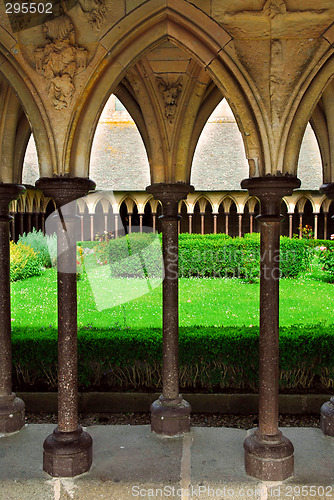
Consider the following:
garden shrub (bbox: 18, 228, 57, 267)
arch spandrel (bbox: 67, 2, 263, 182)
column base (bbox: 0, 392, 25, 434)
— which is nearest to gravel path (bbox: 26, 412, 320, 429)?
column base (bbox: 0, 392, 25, 434)

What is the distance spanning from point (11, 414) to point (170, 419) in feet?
4.56

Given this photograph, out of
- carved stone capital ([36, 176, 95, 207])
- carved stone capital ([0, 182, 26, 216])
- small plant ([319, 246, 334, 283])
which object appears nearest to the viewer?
carved stone capital ([36, 176, 95, 207])

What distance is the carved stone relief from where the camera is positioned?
454 cm

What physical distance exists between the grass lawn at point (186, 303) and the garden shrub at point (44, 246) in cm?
258

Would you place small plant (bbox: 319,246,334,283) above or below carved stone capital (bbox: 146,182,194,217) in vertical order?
below

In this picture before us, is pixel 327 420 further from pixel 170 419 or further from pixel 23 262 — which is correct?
pixel 23 262

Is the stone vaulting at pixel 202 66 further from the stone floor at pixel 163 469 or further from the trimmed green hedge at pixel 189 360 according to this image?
the trimmed green hedge at pixel 189 360

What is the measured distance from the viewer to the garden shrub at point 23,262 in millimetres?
13867

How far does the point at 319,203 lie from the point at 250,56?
20757 mm

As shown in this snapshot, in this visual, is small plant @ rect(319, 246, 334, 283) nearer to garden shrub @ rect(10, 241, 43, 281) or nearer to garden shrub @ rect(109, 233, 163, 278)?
garden shrub @ rect(109, 233, 163, 278)

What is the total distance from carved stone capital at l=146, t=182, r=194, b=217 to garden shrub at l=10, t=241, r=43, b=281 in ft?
33.2

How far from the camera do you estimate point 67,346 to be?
11.6 ft

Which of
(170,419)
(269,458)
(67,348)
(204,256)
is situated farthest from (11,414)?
(204,256)

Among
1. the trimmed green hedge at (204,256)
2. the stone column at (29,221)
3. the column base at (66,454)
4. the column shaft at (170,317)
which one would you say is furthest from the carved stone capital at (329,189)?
the stone column at (29,221)
